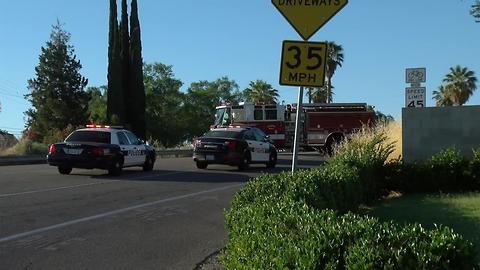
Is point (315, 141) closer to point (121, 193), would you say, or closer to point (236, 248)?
point (121, 193)

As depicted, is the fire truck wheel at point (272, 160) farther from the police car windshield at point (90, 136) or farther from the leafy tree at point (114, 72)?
the leafy tree at point (114, 72)

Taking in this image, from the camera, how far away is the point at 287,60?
8266 mm

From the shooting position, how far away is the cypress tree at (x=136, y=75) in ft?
167

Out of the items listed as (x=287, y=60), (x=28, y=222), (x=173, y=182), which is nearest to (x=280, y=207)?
(x=287, y=60)

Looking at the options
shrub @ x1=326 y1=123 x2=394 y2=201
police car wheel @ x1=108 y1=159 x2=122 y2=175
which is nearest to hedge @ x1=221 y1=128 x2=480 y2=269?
shrub @ x1=326 y1=123 x2=394 y2=201

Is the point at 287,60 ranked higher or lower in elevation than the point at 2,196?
higher

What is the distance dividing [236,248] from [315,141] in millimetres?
29550

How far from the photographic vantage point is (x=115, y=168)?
19.3 m

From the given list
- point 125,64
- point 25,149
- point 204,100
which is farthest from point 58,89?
point 204,100

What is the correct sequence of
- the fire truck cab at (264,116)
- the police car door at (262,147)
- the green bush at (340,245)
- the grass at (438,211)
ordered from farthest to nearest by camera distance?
1. the fire truck cab at (264,116)
2. the police car door at (262,147)
3. the grass at (438,211)
4. the green bush at (340,245)

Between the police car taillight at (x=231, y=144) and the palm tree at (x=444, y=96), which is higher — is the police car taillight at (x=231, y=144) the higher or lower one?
the lower one

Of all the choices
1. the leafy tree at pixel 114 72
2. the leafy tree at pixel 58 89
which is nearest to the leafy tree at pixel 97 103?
the leafy tree at pixel 58 89

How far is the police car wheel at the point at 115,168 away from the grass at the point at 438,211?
9.40m

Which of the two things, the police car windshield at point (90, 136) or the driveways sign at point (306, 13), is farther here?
the police car windshield at point (90, 136)
